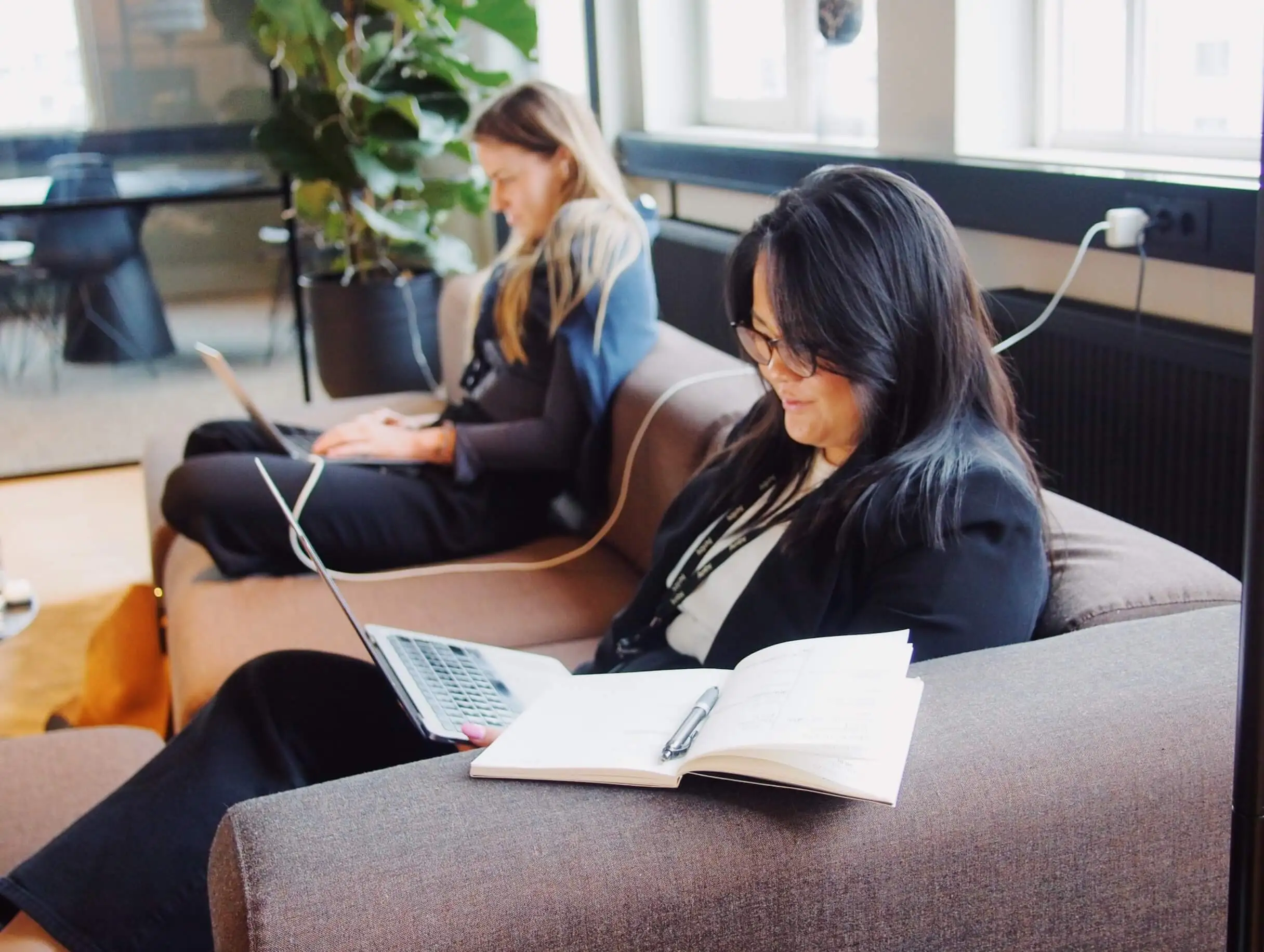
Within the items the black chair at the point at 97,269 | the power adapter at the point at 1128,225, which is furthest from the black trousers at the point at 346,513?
the black chair at the point at 97,269

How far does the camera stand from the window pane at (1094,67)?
8.11 feet

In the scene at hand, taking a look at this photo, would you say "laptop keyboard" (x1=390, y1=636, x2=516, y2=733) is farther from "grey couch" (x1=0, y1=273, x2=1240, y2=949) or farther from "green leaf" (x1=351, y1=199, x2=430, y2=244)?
"green leaf" (x1=351, y1=199, x2=430, y2=244)

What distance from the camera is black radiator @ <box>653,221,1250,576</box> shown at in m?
1.95

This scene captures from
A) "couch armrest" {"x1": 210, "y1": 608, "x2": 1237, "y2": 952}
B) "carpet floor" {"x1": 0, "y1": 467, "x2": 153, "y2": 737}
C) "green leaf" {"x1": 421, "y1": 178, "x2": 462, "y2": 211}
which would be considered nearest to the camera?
"couch armrest" {"x1": 210, "y1": 608, "x2": 1237, "y2": 952}

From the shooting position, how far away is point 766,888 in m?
1.00

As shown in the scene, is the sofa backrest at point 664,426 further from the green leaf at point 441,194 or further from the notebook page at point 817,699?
the green leaf at point 441,194

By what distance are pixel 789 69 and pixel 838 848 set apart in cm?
298

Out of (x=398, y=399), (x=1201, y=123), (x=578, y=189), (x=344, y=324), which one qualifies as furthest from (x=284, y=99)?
(x=1201, y=123)

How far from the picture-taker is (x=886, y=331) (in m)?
1.36

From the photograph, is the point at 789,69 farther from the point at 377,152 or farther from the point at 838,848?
the point at 838,848

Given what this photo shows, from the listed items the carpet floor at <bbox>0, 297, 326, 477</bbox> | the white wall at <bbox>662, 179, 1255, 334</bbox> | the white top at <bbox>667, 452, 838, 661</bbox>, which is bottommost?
the carpet floor at <bbox>0, 297, 326, 477</bbox>

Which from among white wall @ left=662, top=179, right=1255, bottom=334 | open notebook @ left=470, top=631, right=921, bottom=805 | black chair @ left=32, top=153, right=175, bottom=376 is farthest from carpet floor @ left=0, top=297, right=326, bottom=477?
open notebook @ left=470, top=631, right=921, bottom=805

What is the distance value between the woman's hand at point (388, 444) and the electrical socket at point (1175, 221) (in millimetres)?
1192

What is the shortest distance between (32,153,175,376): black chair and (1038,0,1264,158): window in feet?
10.5
